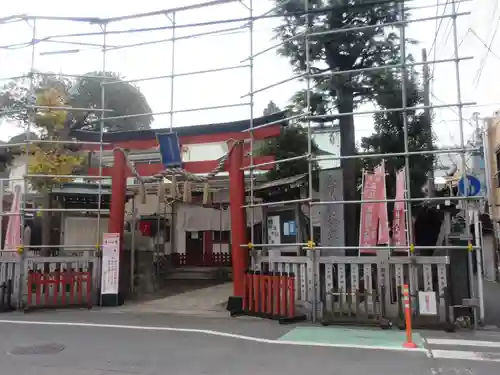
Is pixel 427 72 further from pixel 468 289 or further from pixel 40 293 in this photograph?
pixel 40 293

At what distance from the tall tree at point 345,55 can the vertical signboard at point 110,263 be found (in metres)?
5.90

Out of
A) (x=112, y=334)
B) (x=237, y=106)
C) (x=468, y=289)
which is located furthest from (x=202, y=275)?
(x=468, y=289)

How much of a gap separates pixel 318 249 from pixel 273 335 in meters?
2.12

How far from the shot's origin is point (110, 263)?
12.2 metres

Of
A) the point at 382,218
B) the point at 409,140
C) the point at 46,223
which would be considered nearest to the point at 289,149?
the point at 409,140

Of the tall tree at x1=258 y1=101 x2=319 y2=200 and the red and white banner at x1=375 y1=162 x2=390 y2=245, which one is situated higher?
the tall tree at x1=258 y1=101 x2=319 y2=200

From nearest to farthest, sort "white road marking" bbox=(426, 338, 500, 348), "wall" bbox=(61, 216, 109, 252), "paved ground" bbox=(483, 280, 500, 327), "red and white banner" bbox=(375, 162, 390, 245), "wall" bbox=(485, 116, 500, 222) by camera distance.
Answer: "white road marking" bbox=(426, 338, 500, 348) < "red and white banner" bbox=(375, 162, 390, 245) < "paved ground" bbox=(483, 280, 500, 327) < "wall" bbox=(61, 216, 109, 252) < "wall" bbox=(485, 116, 500, 222)

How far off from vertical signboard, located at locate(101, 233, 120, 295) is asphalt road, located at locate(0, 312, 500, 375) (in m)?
2.74

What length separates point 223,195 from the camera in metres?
19.0

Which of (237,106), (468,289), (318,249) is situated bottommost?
(468,289)

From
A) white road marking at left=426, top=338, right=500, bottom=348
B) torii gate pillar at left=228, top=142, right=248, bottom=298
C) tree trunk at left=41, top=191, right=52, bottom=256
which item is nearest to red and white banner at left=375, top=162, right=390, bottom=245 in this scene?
white road marking at left=426, top=338, right=500, bottom=348

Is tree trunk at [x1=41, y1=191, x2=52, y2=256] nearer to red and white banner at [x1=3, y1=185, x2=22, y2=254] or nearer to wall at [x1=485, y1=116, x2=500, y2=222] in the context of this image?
red and white banner at [x1=3, y1=185, x2=22, y2=254]

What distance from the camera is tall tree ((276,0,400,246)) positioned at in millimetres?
12477

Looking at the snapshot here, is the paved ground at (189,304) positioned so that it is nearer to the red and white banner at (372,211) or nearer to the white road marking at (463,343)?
the red and white banner at (372,211)
